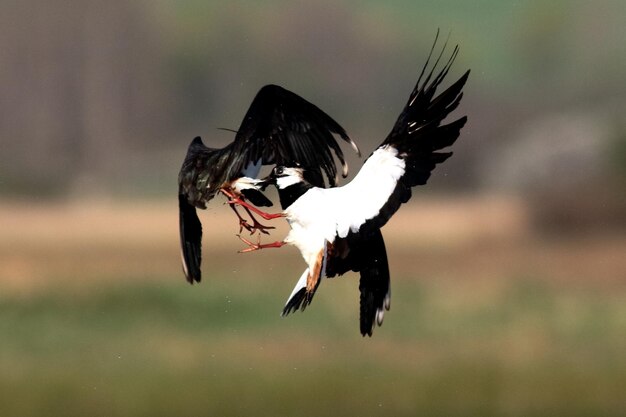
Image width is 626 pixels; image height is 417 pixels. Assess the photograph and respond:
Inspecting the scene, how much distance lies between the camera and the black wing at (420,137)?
22.1 ft

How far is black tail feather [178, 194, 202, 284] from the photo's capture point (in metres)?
7.82

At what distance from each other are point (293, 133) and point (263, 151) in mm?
197

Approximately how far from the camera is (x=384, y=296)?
24.4 feet

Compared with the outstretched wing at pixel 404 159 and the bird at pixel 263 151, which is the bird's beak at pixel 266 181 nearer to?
the bird at pixel 263 151

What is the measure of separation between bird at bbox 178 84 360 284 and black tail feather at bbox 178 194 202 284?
230 millimetres

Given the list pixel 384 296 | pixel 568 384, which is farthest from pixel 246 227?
pixel 568 384

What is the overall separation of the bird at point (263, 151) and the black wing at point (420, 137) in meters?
0.38

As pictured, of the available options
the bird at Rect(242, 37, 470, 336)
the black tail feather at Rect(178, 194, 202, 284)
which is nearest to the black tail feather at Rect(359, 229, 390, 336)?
the bird at Rect(242, 37, 470, 336)

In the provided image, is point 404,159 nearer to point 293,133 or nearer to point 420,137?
point 420,137

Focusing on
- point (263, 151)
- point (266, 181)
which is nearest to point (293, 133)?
point (263, 151)

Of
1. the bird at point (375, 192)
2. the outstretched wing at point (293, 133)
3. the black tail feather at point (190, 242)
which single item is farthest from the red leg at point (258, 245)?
the black tail feather at point (190, 242)

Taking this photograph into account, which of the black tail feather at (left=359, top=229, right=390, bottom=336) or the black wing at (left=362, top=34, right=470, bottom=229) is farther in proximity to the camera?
the black tail feather at (left=359, top=229, right=390, bottom=336)

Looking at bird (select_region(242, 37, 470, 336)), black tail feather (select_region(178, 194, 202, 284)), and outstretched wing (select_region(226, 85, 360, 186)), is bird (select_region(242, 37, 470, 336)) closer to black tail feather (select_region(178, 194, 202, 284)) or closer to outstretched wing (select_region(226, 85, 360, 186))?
outstretched wing (select_region(226, 85, 360, 186))

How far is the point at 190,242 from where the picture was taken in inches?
310
